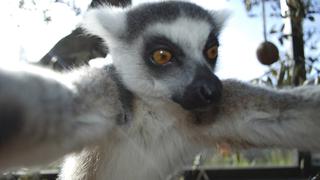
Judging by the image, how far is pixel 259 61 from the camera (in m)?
2.70

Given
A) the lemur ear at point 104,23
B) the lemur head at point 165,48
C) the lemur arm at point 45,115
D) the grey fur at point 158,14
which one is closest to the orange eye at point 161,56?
the lemur head at point 165,48

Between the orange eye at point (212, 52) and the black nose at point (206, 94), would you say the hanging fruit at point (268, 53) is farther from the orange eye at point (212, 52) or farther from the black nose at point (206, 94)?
the black nose at point (206, 94)

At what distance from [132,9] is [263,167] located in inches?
77.8

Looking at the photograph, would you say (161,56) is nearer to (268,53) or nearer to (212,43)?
(212,43)

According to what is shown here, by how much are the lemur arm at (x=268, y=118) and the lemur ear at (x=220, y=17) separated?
72cm

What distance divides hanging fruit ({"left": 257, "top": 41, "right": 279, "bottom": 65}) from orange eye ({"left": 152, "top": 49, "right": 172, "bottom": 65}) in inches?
21.9

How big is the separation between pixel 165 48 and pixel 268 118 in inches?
25.4

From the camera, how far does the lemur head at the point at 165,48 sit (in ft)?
7.35

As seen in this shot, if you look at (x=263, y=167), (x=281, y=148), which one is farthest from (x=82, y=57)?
(x=263, y=167)

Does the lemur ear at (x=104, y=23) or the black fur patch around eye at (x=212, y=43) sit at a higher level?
the lemur ear at (x=104, y=23)

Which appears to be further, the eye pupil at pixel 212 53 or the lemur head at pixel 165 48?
the eye pupil at pixel 212 53

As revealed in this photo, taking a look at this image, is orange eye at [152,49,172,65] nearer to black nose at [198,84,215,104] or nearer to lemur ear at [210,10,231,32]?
black nose at [198,84,215,104]

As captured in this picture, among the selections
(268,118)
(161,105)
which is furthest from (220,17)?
(268,118)

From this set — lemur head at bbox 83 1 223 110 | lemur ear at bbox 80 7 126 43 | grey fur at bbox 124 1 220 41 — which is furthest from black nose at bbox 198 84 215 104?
lemur ear at bbox 80 7 126 43
